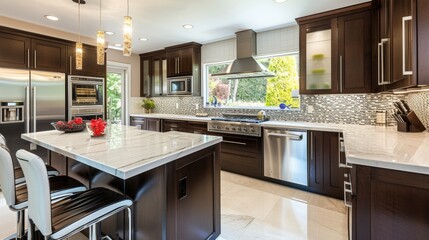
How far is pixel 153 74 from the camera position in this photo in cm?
552

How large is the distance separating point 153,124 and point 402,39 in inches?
175

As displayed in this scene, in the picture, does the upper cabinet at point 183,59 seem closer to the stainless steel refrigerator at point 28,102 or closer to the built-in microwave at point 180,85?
the built-in microwave at point 180,85

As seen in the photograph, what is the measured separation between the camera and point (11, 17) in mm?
3238

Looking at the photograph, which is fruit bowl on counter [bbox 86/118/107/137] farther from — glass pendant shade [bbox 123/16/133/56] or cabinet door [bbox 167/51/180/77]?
cabinet door [bbox 167/51/180/77]

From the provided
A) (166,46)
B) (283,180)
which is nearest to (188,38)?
(166,46)

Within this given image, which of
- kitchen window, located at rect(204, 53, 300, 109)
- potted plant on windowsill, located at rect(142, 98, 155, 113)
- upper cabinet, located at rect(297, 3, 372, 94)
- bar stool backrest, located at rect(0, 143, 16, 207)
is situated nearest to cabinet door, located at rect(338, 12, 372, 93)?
upper cabinet, located at rect(297, 3, 372, 94)

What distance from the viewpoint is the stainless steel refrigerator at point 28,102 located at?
3125 millimetres

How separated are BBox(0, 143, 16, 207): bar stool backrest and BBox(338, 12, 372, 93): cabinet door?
348 cm

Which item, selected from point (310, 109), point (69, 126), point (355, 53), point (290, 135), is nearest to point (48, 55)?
point (69, 126)

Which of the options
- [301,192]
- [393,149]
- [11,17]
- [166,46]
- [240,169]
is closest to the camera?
[393,149]

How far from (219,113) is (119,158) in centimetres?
340

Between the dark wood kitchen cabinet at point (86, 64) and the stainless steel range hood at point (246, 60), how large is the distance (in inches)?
96.4

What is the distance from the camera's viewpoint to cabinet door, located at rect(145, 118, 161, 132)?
483cm

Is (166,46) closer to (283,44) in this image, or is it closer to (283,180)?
(283,44)
